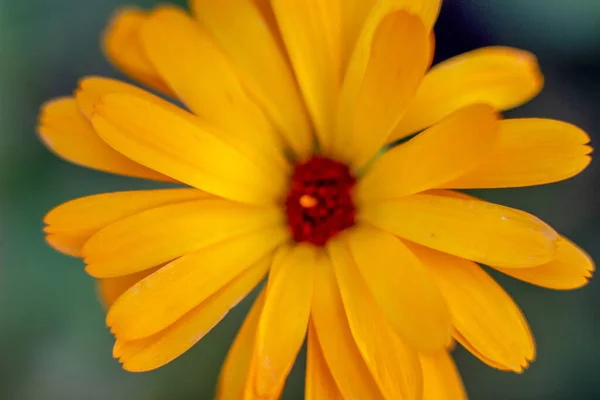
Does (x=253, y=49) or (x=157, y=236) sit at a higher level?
(x=253, y=49)

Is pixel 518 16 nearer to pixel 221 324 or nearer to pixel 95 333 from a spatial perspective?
pixel 221 324

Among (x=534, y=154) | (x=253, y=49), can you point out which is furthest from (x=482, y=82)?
(x=253, y=49)

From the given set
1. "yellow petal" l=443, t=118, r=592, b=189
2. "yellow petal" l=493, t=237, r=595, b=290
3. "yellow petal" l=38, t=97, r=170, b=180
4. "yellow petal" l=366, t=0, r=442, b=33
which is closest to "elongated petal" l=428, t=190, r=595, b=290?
"yellow petal" l=493, t=237, r=595, b=290

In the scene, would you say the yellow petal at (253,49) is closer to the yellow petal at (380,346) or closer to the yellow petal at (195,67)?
the yellow petal at (195,67)

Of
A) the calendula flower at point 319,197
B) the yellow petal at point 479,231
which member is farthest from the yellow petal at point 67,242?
the yellow petal at point 479,231

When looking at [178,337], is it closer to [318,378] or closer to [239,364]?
[239,364]

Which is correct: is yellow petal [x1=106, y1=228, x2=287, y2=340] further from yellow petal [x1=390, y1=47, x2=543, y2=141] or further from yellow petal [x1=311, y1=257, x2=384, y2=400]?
yellow petal [x1=390, y1=47, x2=543, y2=141]

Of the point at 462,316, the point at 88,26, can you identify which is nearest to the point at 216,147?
the point at 462,316
